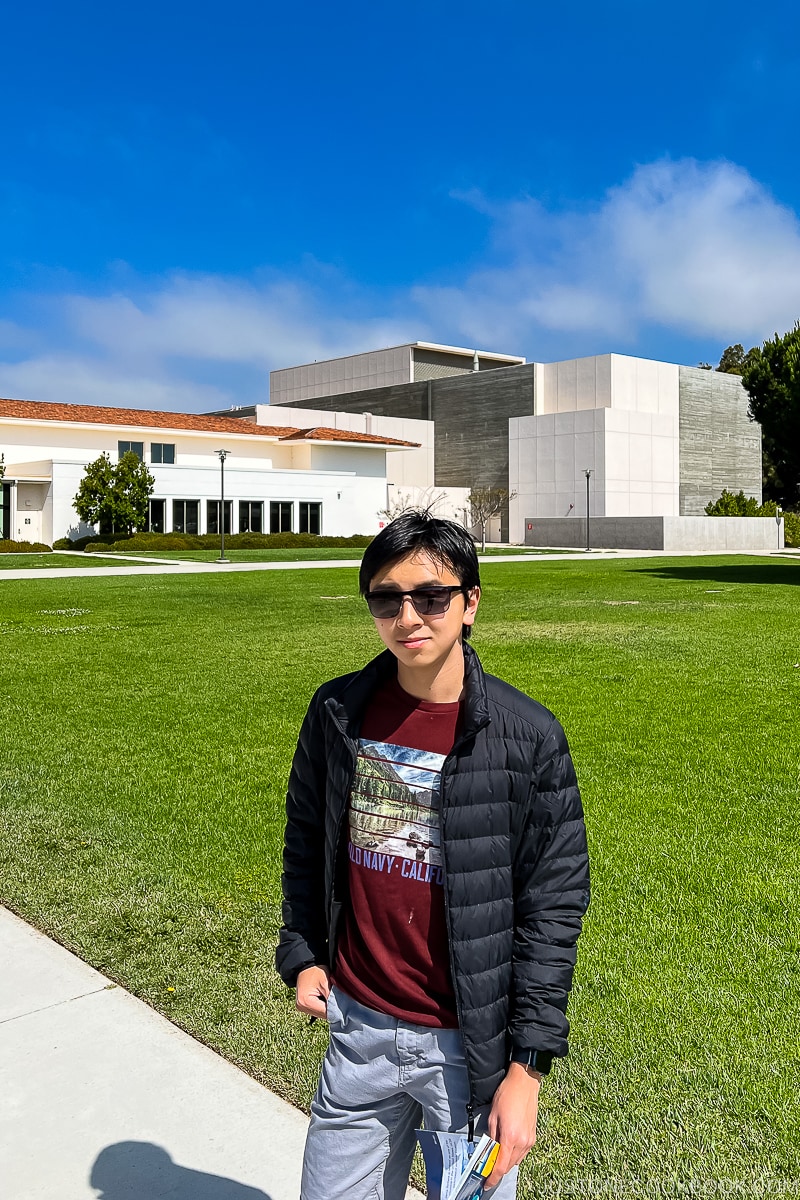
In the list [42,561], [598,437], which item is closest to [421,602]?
[42,561]

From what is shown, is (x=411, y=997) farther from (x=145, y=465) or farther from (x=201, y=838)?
(x=145, y=465)

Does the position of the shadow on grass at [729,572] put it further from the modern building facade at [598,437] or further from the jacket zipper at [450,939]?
the jacket zipper at [450,939]

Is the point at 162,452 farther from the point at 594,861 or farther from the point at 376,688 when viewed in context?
the point at 376,688

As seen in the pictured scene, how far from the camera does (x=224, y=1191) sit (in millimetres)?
2564

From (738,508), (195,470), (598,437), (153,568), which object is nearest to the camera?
(153,568)

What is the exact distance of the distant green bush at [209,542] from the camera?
45766 millimetres

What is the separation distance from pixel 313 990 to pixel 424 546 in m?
0.99

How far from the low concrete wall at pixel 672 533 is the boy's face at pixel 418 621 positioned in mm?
50093

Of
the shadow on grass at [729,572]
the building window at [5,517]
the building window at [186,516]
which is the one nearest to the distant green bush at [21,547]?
the building window at [5,517]

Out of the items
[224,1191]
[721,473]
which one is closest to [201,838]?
[224,1191]

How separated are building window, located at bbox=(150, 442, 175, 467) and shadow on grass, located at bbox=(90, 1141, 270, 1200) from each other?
5541cm

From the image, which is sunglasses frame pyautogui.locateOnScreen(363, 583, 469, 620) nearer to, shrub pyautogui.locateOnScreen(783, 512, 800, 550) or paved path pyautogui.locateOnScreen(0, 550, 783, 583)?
paved path pyautogui.locateOnScreen(0, 550, 783, 583)

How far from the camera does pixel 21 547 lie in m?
44.6

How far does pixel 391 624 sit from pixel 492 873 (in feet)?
1.78
